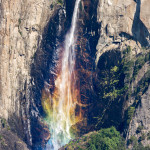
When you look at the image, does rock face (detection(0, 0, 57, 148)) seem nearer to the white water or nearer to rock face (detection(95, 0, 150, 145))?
the white water

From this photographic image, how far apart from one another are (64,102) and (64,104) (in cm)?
18

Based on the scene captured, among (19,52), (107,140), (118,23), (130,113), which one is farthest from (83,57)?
(107,140)

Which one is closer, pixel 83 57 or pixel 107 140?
pixel 107 140

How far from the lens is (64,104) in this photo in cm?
4309

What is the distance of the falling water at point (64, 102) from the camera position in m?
42.6

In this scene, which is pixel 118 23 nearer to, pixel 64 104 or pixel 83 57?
pixel 83 57

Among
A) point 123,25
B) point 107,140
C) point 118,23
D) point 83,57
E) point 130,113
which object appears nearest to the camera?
point 107,140

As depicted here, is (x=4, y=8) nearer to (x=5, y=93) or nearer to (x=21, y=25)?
(x=21, y=25)

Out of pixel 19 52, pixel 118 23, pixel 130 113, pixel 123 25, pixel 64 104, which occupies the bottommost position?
pixel 64 104

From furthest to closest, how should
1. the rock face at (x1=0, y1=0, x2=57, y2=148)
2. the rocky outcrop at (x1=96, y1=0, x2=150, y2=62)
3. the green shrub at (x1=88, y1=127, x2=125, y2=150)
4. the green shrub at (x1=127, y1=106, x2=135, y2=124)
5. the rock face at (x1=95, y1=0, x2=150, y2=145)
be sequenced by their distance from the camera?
the rock face at (x1=0, y1=0, x2=57, y2=148), the rocky outcrop at (x1=96, y1=0, x2=150, y2=62), the rock face at (x1=95, y1=0, x2=150, y2=145), the green shrub at (x1=127, y1=106, x2=135, y2=124), the green shrub at (x1=88, y1=127, x2=125, y2=150)

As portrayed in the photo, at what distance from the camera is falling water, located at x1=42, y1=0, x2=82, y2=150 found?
42.6 m

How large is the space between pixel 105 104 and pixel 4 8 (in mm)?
11665

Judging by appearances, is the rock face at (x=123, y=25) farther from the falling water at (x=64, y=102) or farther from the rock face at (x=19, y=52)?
the rock face at (x=19, y=52)

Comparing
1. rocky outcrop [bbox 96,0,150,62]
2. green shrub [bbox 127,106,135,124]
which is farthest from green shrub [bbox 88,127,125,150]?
rocky outcrop [bbox 96,0,150,62]
